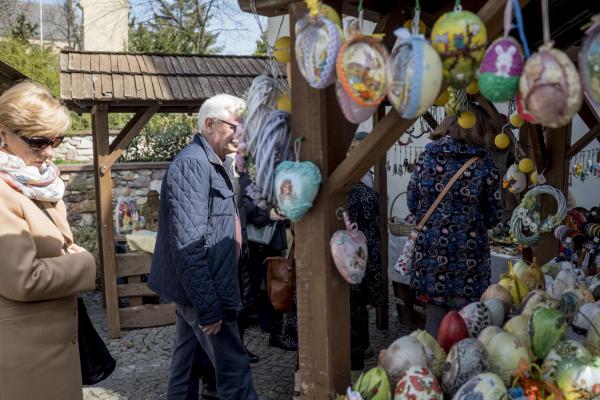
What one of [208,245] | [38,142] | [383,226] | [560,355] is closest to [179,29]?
[383,226]

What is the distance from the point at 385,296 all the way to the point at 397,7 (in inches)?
125

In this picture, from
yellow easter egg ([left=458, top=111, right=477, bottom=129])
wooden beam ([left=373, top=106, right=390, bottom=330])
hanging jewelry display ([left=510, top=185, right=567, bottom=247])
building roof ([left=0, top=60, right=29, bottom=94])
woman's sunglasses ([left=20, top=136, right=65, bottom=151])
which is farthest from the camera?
building roof ([left=0, top=60, right=29, bottom=94])

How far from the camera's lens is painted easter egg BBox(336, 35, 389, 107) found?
1.40 m

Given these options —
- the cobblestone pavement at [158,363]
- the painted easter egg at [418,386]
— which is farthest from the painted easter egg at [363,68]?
the cobblestone pavement at [158,363]

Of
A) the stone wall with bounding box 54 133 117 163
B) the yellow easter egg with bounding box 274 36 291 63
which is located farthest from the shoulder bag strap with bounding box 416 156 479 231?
the stone wall with bounding box 54 133 117 163

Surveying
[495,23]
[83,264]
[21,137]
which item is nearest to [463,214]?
[495,23]

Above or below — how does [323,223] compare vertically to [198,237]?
above

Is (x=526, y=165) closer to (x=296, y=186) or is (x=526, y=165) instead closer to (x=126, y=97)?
(x=296, y=186)

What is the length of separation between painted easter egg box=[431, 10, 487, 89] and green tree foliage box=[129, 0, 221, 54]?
14079 mm

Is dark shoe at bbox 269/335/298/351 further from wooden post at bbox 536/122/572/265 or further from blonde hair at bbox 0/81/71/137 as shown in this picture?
blonde hair at bbox 0/81/71/137

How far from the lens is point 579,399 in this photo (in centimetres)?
166

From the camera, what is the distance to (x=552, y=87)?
1225 millimetres

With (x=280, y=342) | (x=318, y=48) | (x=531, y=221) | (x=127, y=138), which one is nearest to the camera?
(x=318, y=48)

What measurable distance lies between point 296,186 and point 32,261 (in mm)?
909
